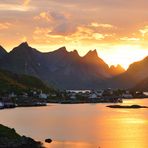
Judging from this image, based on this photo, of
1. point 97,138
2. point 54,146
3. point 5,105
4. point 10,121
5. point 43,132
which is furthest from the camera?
point 5,105

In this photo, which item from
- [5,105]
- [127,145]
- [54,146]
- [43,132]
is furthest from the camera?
[5,105]

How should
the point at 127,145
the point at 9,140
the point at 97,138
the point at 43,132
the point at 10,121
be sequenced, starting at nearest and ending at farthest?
the point at 9,140
the point at 127,145
the point at 97,138
the point at 43,132
the point at 10,121

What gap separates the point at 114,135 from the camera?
9419cm

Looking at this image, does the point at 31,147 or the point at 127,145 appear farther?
the point at 127,145

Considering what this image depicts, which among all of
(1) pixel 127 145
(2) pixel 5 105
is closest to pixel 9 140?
(1) pixel 127 145

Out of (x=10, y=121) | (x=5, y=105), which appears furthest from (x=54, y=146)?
(x=5, y=105)

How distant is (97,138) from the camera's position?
8894 cm

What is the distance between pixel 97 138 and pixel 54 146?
623 inches

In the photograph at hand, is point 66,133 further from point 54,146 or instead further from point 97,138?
point 54,146

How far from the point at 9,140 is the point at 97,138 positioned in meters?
25.0

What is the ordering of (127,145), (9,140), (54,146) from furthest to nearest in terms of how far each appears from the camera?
(127,145) < (54,146) < (9,140)

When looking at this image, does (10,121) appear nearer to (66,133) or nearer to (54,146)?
(66,133)

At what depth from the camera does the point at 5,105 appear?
184m

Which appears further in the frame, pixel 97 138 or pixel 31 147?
pixel 97 138
